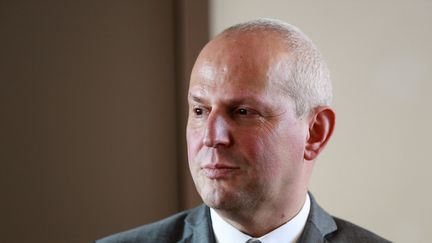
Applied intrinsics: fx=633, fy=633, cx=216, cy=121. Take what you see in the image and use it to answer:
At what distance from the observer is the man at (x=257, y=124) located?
1.36 m

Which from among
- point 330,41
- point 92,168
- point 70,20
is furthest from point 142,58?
point 330,41

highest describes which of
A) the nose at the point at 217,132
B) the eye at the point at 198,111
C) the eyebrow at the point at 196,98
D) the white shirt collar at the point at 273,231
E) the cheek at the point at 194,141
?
the eyebrow at the point at 196,98

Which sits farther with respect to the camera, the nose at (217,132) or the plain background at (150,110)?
the plain background at (150,110)

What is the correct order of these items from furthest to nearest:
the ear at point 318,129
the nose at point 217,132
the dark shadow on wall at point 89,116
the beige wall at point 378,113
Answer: the dark shadow on wall at point 89,116, the beige wall at point 378,113, the ear at point 318,129, the nose at point 217,132

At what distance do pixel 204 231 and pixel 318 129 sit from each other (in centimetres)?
38

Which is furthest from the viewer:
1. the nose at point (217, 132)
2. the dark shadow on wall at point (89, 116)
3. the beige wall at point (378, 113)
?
the dark shadow on wall at point (89, 116)

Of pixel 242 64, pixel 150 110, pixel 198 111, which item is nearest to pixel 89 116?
pixel 150 110

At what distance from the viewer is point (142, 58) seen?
227 cm

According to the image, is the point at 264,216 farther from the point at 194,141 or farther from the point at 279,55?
the point at 279,55

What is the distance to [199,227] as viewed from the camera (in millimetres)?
1596

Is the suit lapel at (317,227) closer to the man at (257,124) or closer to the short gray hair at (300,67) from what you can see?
the man at (257,124)

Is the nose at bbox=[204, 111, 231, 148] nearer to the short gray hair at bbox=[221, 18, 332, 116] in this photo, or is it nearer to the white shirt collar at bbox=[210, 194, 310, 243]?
the short gray hair at bbox=[221, 18, 332, 116]

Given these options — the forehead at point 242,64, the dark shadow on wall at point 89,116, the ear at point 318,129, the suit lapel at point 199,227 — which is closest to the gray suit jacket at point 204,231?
the suit lapel at point 199,227

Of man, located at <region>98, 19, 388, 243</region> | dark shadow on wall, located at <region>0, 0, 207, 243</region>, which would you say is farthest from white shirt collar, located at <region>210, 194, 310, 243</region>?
dark shadow on wall, located at <region>0, 0, 207, 243</region>
